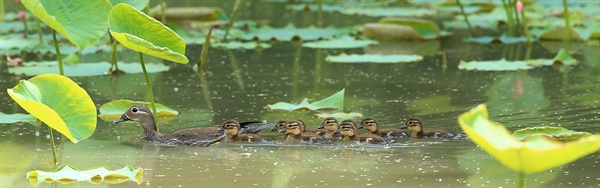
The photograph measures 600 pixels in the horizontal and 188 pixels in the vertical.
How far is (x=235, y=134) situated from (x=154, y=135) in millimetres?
433

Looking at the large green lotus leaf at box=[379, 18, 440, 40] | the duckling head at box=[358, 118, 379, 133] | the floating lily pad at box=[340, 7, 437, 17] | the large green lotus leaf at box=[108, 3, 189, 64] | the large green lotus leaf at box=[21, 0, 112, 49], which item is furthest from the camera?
the floating lily pad at box=[340, 7, 437, 17]

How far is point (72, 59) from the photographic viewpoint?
8867 millimetres

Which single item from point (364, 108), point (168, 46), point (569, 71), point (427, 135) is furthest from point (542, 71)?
point (168, 46)

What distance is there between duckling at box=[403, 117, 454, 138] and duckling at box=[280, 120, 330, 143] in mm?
490

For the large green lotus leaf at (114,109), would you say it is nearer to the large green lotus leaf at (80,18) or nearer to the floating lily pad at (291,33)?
the large green lotus leaf at (80,18)

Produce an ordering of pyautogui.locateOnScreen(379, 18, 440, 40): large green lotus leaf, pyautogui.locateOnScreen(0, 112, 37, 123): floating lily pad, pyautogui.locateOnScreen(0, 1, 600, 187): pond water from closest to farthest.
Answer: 1. pyautogui.locateOnScreen(0, 1, 600, 187): pond water
2. pyautogui.locateOnScreen(0, 112, 37, 123): floating lily pad
3. pyautogui.locateOnScreen(379, 18, 440, 40): large green lotus leaf

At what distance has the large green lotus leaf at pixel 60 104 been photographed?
15.6 feet

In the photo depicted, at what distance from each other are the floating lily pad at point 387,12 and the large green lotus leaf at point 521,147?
10695mm

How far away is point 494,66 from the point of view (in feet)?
28.9

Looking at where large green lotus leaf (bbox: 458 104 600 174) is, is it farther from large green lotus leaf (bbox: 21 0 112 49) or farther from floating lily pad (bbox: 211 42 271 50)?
floating lily pad (bbox: 211 42 271 50)

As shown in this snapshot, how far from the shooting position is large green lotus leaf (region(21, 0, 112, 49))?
18.0 feet

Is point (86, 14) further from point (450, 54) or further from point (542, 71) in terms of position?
point (450, 54)

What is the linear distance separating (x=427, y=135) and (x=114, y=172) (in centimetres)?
180

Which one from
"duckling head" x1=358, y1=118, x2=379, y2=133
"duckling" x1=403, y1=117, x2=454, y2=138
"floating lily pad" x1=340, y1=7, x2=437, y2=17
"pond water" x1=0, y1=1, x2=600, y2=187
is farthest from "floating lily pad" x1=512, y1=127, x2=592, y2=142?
"floating lily pad" x1=340, y1=7, x2=437, y2=17
